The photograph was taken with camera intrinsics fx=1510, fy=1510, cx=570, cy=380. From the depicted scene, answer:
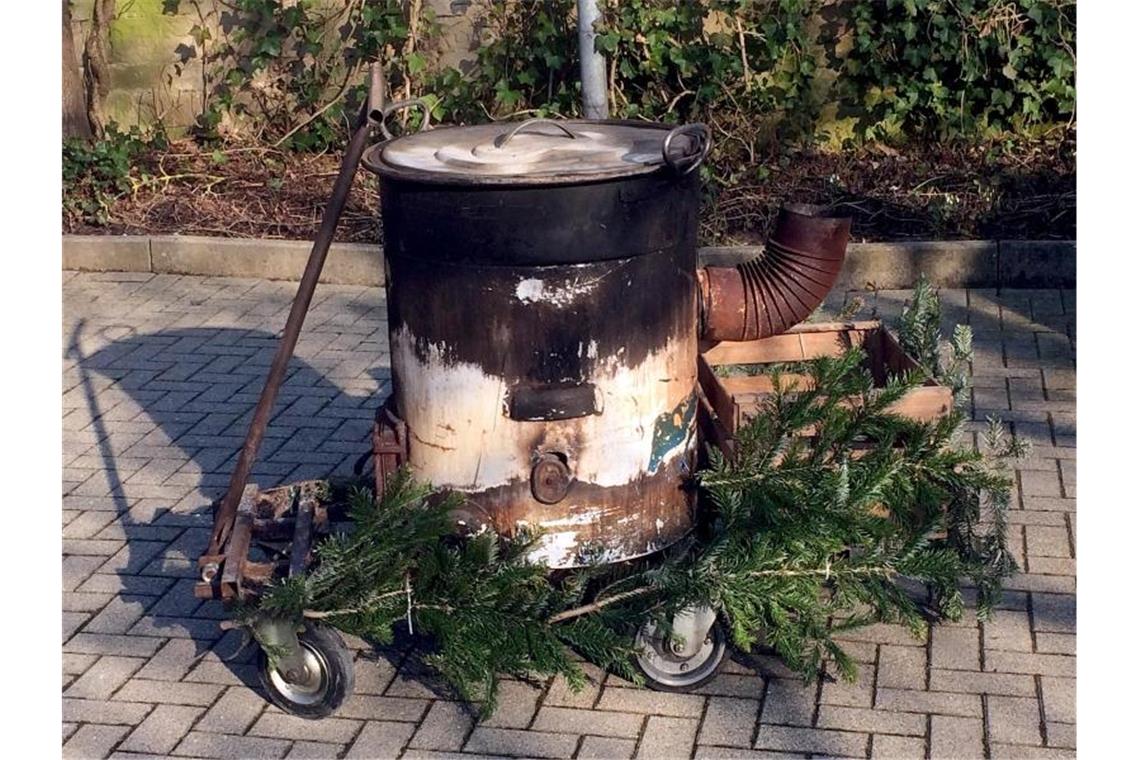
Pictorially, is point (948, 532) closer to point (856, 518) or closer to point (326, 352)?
point (856, 518)

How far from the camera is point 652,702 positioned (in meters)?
4.36

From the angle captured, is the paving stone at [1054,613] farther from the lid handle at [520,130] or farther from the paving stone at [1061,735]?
the lid handle at [520,130]

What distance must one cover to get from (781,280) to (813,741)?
4.66 ft

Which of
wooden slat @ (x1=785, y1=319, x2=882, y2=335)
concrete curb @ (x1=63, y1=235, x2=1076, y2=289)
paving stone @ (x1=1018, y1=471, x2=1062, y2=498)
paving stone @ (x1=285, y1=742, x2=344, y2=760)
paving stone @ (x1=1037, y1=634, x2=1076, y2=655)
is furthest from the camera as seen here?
concrete curb @ (x1=63, y1=235, x2=1076, y2=289)

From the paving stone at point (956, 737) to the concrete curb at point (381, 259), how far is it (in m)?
4.34

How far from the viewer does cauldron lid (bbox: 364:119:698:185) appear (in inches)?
158

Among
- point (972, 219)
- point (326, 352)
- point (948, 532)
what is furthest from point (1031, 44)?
point (948, 532)

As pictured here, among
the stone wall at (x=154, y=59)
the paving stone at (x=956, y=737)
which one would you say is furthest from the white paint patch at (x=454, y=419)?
the stone wall at (x=154, y=59)

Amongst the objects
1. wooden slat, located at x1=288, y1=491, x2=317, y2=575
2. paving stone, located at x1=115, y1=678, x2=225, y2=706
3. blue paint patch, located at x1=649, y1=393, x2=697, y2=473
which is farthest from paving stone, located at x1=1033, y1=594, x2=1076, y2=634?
paving stone, located at x1=115, y1=678, x2=225, y2=706

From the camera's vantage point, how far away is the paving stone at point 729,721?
13.6 ft

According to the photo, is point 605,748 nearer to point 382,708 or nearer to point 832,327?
point 382,708

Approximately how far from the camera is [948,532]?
466cm

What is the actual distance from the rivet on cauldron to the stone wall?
7323 mm

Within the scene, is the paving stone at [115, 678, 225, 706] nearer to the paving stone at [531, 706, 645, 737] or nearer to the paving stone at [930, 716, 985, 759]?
the paving stone at [531, 706, 645, 737]
